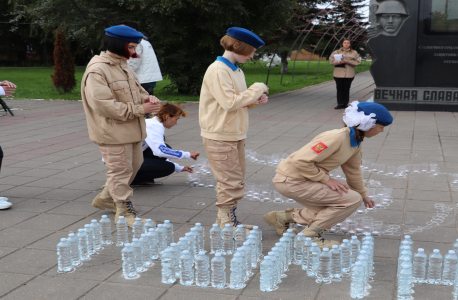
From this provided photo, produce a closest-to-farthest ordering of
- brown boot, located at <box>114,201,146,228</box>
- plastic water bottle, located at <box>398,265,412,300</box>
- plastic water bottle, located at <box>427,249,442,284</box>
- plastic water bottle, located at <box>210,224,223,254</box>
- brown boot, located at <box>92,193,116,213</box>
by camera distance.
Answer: plastic water bottle, located at <box>398,265,412,300</box> < plastic water bottle, located at <box>427,249,442,284</box> < plastic water bottle, located at <box>210,224,223,254</box> < brown boot, located at <box>114,201,146,228</box> < brown boot, located at <box>92,193,116,213</box>

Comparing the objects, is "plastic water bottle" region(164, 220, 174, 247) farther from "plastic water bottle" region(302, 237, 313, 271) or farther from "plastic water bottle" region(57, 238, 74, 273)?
"plastic water bottle" region(302, 237, 313, 271)

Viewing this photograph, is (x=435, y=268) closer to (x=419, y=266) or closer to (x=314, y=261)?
(x=419, y=266)

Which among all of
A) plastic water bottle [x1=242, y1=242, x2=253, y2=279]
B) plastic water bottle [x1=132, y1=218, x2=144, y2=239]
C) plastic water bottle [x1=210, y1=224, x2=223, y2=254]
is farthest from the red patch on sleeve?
plastic water bottle [x1=132, y1=218, x2=144, y2=239]

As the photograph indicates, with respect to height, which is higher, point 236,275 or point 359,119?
point 359,119

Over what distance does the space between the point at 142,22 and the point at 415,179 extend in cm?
1111

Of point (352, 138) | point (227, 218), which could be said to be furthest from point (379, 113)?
point (227, 218)

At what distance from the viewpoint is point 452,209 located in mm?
5156

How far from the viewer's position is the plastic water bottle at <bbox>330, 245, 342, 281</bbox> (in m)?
3.59

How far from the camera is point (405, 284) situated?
3.23 meters

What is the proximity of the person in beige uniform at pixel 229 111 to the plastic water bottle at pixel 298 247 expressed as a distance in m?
0.65

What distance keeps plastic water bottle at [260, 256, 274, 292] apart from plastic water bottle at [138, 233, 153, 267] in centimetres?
93

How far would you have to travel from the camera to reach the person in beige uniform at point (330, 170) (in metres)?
3.91

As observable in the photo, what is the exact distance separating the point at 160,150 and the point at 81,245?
191 cm

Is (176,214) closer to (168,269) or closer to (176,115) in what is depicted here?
(176,115)
